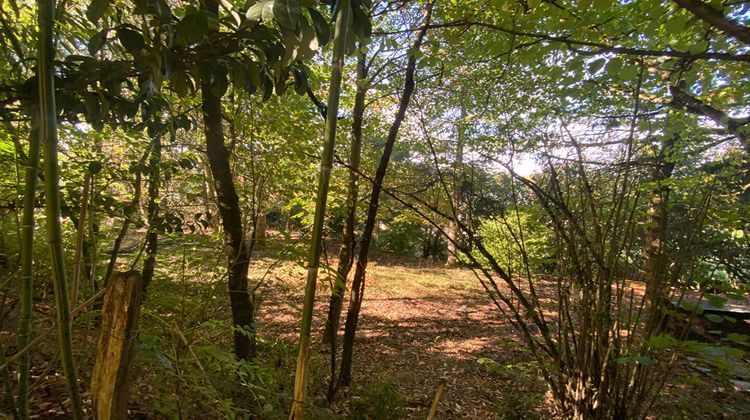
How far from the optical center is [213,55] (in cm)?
135

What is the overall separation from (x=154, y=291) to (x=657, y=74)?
4.97 meters

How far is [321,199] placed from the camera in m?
0.76

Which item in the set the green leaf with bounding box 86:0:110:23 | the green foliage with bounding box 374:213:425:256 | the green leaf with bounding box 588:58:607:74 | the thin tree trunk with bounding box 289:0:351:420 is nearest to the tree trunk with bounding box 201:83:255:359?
the green leaf with bounding box 86:0:110:23

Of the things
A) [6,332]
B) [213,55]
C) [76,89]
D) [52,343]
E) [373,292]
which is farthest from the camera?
[373,292]

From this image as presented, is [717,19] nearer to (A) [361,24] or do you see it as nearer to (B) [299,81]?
(A) [361,24]

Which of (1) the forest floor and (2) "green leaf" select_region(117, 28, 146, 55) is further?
(1) the forest floor

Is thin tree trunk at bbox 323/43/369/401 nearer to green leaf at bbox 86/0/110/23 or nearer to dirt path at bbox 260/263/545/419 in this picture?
dirt path at bbox 260/263/545/419

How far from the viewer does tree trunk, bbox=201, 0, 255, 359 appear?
93.0 inches

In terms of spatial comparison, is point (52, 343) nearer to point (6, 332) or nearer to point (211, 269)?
point (6, 332)

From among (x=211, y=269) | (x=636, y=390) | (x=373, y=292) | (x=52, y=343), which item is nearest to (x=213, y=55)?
(x=211, y=269)

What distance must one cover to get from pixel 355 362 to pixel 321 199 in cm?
504

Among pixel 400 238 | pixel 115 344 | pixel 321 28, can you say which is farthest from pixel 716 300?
Answer: pixel 400 238

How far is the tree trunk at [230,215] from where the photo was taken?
7.75 ft

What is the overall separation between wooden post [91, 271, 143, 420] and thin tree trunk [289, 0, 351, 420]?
473 mm
